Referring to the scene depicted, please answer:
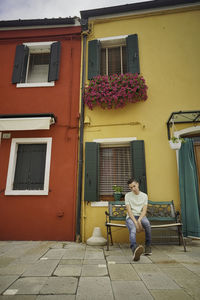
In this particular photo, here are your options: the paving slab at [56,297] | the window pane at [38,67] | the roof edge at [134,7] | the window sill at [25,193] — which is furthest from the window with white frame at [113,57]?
the paving slab at [56,297]

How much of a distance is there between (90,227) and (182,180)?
2662 millimetres

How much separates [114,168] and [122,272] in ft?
9.61

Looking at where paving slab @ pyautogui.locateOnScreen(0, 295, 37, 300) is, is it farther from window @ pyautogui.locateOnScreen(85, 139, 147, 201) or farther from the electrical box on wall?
the electrical box on wall

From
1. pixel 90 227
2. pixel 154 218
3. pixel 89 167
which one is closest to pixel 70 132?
pixel 89 167

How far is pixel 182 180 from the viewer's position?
4676mm

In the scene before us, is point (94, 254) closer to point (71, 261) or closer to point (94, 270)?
point (71, 261)

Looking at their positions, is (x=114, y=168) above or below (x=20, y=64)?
below

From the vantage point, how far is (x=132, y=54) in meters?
5.83

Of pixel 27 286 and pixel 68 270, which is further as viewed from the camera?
pixel 68 270

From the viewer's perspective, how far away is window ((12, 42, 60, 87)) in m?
5.95

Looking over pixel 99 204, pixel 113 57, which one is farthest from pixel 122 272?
pixel 113 57

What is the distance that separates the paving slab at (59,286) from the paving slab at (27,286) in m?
0.07

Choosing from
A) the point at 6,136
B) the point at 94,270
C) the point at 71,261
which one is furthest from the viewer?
the point at 6,136

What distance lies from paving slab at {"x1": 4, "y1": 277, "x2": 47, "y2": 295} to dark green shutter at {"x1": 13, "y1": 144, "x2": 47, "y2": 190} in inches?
120
